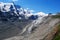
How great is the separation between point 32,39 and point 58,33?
38.9ft

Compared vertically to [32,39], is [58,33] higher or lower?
lower

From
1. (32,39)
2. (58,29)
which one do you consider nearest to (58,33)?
(58,29)

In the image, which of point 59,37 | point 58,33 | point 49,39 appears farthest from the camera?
point 49,39

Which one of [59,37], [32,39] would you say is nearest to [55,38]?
[59,37]

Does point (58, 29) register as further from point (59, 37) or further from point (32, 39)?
point (32, 39)

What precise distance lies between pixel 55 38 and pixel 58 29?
2.22 metres

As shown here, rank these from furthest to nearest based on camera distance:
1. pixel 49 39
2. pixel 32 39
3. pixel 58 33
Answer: pixel 32 39, pixel 49 39, pixel 58 33

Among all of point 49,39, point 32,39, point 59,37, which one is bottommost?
point 59,37

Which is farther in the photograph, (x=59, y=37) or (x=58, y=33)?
(x=58, y=33)

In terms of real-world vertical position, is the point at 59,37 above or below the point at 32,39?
below

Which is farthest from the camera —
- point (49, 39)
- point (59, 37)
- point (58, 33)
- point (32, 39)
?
point (32, 39)

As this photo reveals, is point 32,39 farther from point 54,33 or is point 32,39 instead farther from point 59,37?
point 59,37

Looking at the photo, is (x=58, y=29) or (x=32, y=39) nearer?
(x=58, y=29)

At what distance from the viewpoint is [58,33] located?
75.7ft
